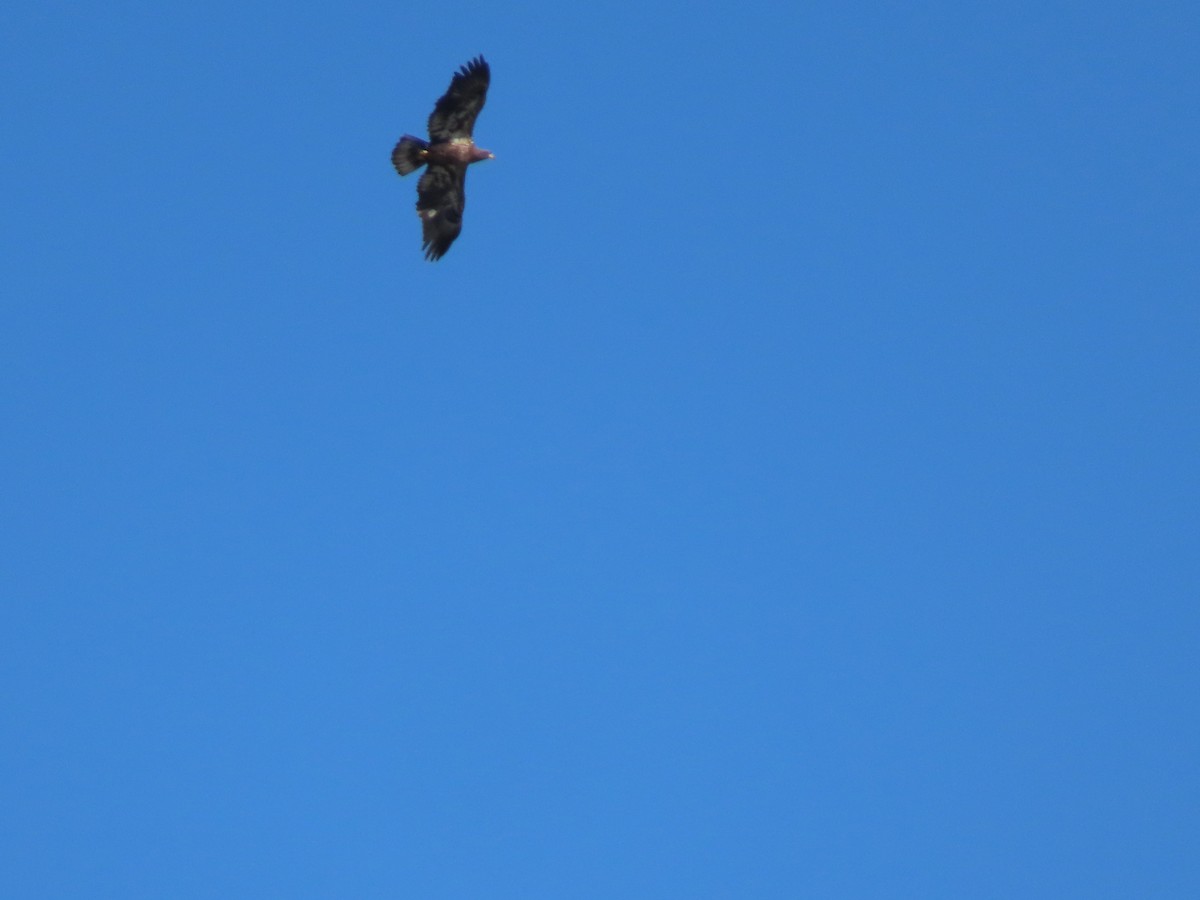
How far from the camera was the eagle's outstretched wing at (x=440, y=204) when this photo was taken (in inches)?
1224

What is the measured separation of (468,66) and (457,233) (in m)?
2.51

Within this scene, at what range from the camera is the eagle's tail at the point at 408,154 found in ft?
101

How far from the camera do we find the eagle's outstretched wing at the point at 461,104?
30609 mm

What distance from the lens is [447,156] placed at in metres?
30.9

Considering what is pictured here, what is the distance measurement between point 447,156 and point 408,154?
586mm

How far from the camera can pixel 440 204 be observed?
103 feet

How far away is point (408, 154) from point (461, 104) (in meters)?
1.09

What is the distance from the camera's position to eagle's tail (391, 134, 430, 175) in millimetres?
30859

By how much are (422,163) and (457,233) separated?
118 cm

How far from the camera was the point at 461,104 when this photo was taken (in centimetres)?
3077

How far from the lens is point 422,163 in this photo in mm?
30984

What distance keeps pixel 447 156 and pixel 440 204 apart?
30.8 inches

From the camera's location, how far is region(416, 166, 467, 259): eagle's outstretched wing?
31.1 meters

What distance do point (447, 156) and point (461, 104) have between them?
2.64 ft
